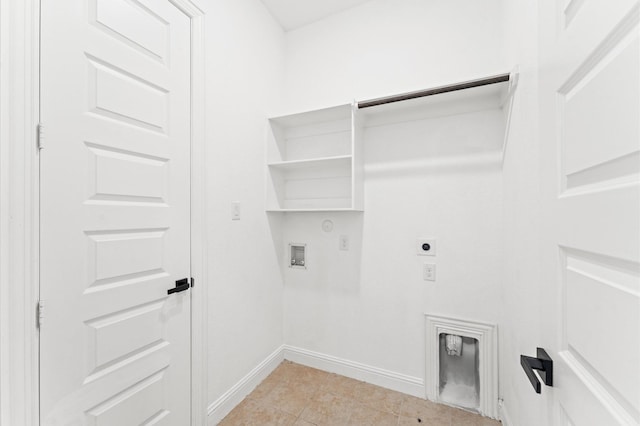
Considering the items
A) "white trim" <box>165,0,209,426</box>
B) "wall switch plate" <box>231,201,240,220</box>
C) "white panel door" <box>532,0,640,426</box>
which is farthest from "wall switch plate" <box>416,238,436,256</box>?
"white trim" <box>165,0,209,426</box>

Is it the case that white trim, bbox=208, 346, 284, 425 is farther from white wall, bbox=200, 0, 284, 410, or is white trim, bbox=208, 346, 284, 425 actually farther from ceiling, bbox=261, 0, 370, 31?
ceiling, bbox=261, 0, 370, 31

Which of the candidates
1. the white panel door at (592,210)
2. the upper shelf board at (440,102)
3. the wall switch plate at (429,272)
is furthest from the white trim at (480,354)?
the upper shelf board at (440,102)

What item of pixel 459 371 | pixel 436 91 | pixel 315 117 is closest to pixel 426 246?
pixel 459 371

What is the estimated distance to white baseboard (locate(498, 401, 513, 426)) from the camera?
150 centimetres

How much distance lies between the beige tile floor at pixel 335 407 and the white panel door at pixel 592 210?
4.07 ft

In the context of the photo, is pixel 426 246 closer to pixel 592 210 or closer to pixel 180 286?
pixel 592 210

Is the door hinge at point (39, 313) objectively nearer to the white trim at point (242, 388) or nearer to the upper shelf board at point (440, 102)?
the white trim at point (242, 388)

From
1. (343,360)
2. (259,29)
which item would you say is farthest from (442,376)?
(259,29)

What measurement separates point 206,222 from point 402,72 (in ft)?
5.79

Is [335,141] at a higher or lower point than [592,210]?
higher

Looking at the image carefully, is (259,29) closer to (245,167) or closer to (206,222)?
(245,167)

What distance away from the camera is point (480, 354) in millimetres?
1735

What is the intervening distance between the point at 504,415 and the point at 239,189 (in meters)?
2.22

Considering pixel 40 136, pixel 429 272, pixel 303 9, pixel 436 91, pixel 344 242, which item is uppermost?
pixel 303 9
